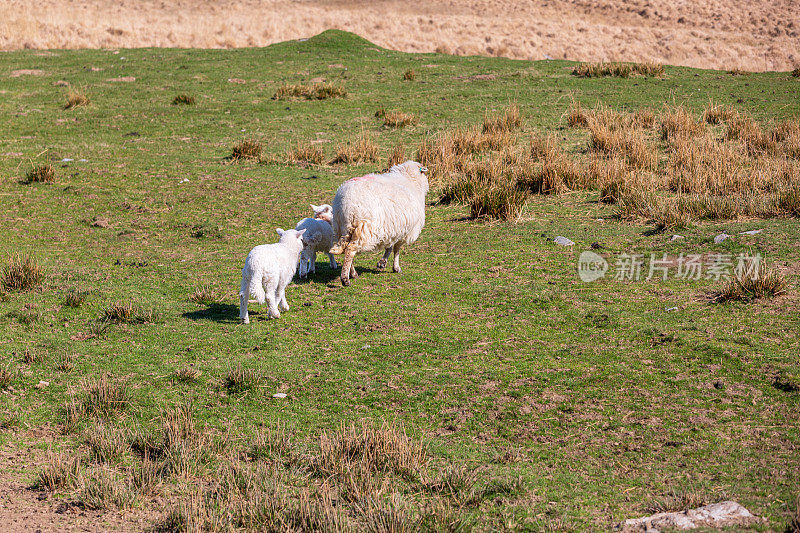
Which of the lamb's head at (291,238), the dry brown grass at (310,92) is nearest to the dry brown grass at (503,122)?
the dry brown grass at (310,92)

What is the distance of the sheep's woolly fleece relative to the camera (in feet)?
29.5

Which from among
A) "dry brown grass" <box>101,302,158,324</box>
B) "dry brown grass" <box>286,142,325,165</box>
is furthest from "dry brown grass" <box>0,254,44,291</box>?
"dry brown grass" <box>286,142,325,165</box>

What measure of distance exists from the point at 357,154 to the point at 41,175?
5.94 metres

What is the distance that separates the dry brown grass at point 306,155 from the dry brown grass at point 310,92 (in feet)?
15.0

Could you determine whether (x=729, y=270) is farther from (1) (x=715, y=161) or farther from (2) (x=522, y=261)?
(1) (x=715, y=161)

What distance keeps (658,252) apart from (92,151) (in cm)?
1169

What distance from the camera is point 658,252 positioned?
9539mm

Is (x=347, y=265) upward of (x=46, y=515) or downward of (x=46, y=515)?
upward

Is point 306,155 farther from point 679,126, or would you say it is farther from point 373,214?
point 679,126

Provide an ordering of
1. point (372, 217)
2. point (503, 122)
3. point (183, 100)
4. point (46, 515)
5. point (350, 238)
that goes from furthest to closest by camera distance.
→ point (183, 100) < point (503, 122) < point (350, 238) < point (372, 217) < point (46, 515)

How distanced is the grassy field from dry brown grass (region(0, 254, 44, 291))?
11 centimetres

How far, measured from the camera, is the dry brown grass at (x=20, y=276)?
29.2 feet

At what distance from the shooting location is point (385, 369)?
6867mm

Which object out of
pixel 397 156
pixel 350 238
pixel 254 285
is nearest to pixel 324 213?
pixel 350 238
